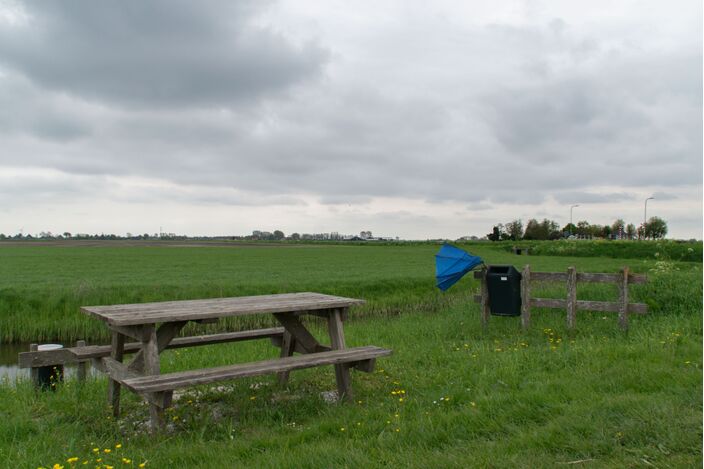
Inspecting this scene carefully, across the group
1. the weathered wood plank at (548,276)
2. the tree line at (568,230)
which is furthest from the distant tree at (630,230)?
the weathered wood plank at (548,276)

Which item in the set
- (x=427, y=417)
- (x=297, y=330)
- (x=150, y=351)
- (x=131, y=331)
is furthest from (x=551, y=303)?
(x=131, y=331)

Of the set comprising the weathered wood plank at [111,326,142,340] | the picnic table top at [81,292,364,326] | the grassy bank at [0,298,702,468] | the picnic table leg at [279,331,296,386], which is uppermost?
the picnic table top at [81,292,364,326]

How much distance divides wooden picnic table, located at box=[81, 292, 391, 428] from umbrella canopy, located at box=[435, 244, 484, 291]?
3.92 m

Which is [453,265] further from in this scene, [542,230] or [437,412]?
[542,230]

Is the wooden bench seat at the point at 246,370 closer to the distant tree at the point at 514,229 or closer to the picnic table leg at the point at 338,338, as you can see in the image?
the picnic table leg at the point at 338,338

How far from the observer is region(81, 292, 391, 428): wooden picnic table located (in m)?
4.94

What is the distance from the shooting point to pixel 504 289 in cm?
1023

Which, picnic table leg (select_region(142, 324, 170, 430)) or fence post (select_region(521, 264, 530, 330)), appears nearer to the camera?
picnic table leg (select_region(142, 324, 170, 430))

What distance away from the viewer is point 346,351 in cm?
612

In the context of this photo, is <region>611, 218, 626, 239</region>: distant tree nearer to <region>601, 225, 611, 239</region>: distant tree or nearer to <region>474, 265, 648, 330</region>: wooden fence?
Answer: <region>601, 225, 611, 239</region>: distant tree

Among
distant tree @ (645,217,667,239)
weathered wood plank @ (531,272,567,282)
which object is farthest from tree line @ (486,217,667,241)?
weathered wood plank @ (531,272,567,282)

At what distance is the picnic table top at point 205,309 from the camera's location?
5.10 m

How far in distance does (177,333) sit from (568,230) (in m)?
118

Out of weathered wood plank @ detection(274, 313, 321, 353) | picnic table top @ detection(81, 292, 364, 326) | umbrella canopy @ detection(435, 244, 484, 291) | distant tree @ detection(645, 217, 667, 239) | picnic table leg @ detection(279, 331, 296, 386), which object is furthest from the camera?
distant tree @ detection(645, 217, 667, 239)
